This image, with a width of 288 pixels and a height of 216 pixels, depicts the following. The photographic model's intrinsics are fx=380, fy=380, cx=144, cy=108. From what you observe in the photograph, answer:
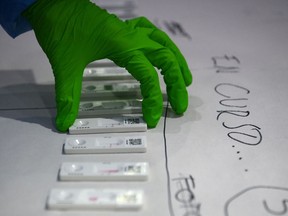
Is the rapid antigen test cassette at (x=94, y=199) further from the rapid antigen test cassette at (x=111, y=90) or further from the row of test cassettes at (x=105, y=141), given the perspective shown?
the rapid antigen test cassette at (x=111, y=90)

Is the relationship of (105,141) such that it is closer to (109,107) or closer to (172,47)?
(109,107)

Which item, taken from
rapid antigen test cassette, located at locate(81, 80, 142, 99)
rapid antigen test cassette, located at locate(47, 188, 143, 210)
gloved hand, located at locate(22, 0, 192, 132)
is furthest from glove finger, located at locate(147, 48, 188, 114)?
rapid antigen test cassette, located at locate(47, 188, 143, 210)

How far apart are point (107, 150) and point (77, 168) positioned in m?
0.08

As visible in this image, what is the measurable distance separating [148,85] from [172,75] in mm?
62

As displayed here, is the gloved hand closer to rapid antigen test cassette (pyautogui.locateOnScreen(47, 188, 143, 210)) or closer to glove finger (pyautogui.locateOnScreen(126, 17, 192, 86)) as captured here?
glove finger (pyautogui.locateOnScreen(126, 17, 192, 86))

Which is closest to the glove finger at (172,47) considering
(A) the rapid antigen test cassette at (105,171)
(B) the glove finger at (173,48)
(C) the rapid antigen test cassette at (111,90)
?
(B) the glove finger at (173,48)

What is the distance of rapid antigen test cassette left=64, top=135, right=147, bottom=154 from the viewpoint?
740mm

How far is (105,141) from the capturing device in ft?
2.48

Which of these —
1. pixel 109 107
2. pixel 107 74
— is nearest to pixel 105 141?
pixel 109 107

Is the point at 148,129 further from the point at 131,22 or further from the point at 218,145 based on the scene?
the point at 131,22

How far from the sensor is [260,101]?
0.89 meters

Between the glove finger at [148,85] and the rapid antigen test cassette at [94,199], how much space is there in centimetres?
20

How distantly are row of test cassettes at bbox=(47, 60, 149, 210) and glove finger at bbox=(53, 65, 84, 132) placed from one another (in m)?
0.02

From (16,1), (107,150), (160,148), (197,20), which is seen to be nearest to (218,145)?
(160,148)
